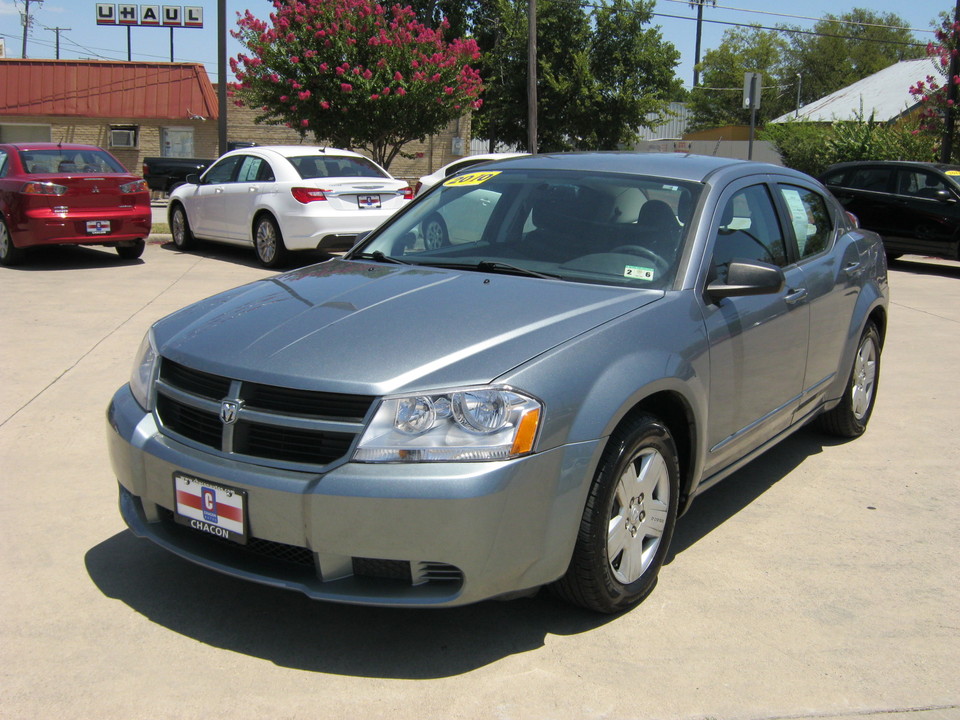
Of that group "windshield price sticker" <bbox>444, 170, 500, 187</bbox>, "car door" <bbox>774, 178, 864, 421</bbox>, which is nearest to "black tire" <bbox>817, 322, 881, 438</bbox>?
"car door" <bbox>774, 178, 864, 421</bbox>

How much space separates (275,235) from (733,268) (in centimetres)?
925

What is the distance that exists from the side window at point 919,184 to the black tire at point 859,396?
993 centimetres

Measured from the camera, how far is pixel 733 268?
13.1 feet

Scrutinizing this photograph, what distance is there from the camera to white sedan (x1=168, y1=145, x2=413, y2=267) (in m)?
12.1

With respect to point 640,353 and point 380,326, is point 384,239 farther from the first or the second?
point 640,353

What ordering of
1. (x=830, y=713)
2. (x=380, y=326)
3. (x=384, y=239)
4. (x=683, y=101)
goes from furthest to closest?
(x=683, y=101) → (x=384, y=239) → (x=380, y=326) → (x=830, y=713)

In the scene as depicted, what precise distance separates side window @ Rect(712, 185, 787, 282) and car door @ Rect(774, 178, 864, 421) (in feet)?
0.50

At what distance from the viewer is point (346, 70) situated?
2075 cm

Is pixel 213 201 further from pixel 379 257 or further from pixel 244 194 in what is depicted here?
pixel 379 257

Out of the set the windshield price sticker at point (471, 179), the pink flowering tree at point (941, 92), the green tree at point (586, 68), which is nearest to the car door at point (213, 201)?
the windshield price sticker at point (471, 179)

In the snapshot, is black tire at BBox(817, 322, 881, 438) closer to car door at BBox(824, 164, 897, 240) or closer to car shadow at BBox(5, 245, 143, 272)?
car shadow at BBox(5, 245, 143, 272)

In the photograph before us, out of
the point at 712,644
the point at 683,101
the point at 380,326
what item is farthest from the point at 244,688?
the point at 683,101

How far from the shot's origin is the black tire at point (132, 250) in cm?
1316

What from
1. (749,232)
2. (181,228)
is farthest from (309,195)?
(749,232)
